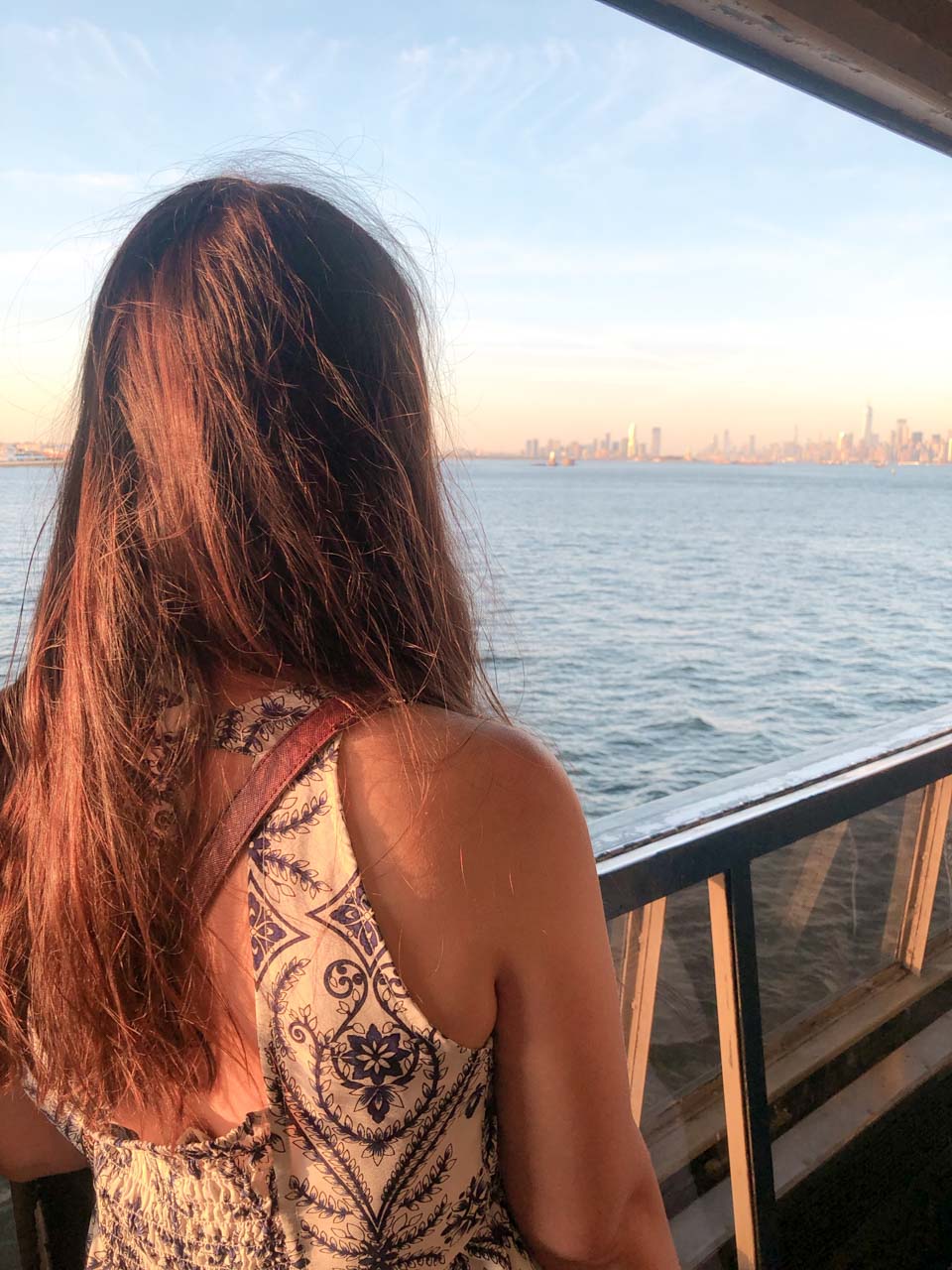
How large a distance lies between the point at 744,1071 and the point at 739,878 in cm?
28

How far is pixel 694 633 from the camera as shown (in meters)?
36.8

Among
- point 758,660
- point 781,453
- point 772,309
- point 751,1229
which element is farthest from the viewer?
point 772,309

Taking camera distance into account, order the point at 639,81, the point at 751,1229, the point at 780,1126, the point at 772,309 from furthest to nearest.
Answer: the point at 772,309 < the point at 639,81 < the point at 780,1126 < the point at 751,1229

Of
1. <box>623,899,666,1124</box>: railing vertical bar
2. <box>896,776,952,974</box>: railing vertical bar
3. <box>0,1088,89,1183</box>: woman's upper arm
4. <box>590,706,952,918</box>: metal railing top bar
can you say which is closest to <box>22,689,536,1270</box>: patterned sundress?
<box>0,1088,89,1183</box>: woman's upper arm

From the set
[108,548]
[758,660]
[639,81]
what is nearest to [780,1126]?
[108,548]

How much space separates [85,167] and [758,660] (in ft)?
113

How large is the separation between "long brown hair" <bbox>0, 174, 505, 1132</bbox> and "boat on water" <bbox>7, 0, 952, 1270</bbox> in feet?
1.24

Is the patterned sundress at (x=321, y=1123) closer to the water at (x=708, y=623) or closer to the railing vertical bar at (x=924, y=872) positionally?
the water at (x=708, y=623)

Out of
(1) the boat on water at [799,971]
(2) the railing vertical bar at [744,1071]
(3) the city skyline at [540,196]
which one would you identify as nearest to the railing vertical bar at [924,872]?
(1) the boat on water at [799,971]

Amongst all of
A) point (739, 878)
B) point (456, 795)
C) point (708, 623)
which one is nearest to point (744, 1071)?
point (739, 878)

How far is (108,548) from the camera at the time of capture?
59cm

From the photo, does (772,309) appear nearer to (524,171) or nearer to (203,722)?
(524,171)

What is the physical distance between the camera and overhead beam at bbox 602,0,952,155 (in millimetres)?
1206

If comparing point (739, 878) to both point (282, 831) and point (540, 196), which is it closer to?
point (282, 831)
